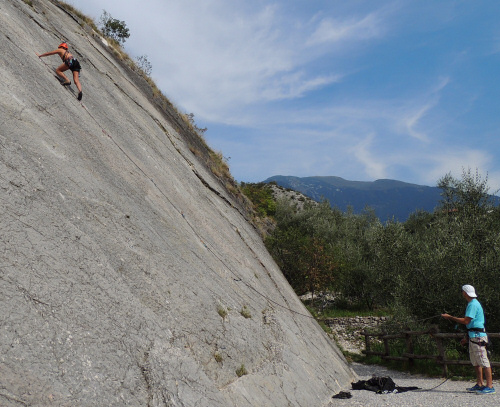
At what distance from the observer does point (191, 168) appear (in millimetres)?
13172

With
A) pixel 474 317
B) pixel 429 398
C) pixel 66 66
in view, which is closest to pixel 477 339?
pixel 474 317

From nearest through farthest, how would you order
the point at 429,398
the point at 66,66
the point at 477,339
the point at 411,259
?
the point at 477,339, the point at 429,398, the point at 66,66, the point at 411,259

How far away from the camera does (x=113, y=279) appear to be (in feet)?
16.7

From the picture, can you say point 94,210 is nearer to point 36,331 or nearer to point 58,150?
point 58,150

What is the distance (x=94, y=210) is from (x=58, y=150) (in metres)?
1.28

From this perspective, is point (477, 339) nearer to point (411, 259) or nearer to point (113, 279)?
point (113, 279)

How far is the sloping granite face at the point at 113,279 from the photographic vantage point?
382 centimetres

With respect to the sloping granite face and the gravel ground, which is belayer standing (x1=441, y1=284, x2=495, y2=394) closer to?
the gravel ground

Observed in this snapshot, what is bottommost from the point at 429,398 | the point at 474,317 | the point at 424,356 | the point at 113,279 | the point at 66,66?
the point at 424,356

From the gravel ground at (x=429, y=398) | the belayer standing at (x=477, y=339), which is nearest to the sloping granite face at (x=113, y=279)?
the gravel ground at (x=429, y=398)

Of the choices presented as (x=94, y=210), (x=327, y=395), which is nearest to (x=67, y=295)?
(x=94, y=210)

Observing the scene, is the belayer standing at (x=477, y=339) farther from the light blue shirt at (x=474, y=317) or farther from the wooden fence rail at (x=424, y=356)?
the wooden fence rail at (x=424, y=356)

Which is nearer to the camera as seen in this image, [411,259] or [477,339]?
[477,339]

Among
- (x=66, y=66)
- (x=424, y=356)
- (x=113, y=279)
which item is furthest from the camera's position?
(x=424, y=356)
